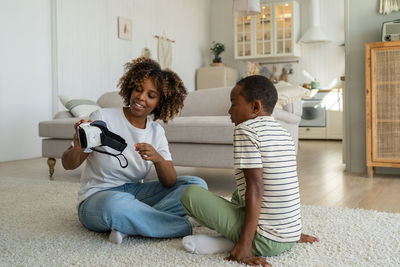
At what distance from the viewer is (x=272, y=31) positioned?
7.72m

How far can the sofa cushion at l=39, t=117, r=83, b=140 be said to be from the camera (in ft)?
11.0

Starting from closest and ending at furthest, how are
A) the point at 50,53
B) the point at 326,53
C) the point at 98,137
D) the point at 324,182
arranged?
the point at 98,137 → the point at 324,182 → the point at 50,53 → the point at 326,53

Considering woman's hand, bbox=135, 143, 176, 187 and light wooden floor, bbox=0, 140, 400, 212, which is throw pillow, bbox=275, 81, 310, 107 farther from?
woman's hand, bbox=135, 143, 176, 187

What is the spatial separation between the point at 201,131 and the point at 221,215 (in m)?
1.41

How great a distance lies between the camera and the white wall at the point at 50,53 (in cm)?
460

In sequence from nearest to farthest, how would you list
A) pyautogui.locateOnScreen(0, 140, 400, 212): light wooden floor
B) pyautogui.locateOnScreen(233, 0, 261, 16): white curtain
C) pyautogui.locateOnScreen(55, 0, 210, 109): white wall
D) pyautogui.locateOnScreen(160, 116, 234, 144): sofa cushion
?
1. pyautogui.locateOnScreen(0, 140, 400, 212): light wooden floor
2. pyautogui.locateOnScreen(160, 116, 234, 144): sofa cushion
3. pyautogui.locateOnScreen(233, 0, 261, 16): white curtain
4. pyautogui.locateOnScreen(55, 0, 210, 109): white wall

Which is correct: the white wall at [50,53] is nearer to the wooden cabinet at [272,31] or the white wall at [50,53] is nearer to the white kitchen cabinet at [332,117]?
the wooden cabinet at [272,31]

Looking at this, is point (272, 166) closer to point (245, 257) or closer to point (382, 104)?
point (245, 257)

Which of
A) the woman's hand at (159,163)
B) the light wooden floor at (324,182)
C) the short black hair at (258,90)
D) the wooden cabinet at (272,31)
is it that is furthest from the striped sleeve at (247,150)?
the wooden cabinet at (272,31)

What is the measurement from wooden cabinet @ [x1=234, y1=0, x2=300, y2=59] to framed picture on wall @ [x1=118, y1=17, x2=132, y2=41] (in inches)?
101

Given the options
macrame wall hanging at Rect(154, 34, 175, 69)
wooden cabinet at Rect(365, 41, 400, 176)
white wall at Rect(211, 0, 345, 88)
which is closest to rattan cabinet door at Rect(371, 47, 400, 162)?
wooden cabinet at Rect(365, 41, 400, 176)

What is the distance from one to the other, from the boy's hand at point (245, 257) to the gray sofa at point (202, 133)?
1343mm

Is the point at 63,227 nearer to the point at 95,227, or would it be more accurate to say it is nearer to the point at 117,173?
the point at 95,227

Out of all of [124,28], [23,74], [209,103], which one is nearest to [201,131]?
[209,103]
